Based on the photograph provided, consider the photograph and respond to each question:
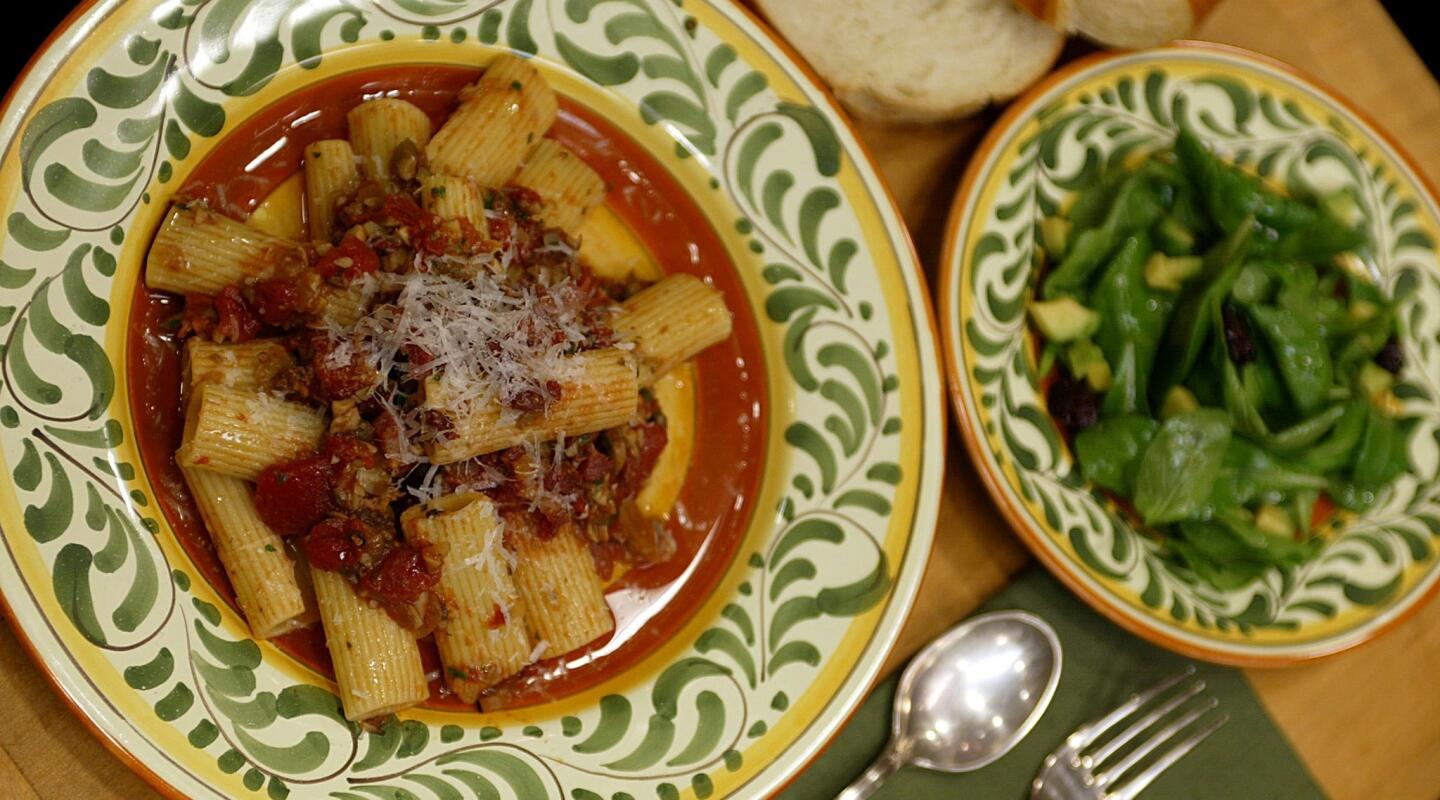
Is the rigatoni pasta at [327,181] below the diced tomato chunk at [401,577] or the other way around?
the other way around

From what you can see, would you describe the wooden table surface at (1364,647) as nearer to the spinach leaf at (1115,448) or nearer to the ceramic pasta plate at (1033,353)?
the ceramic pasta plate at (1033,353)

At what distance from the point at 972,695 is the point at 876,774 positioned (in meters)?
0.31

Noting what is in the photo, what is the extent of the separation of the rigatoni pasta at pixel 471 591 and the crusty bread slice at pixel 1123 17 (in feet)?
6.35

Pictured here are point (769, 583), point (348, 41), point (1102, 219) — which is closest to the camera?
point (348, 41)

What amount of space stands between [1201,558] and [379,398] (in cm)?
212

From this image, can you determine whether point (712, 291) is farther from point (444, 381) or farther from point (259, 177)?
point (259, 177)

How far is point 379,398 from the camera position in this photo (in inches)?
75.6

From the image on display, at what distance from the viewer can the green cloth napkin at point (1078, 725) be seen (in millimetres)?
2344

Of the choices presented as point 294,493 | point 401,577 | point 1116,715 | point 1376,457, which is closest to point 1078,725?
point 1116,715

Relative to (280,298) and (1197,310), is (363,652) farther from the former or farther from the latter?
(1197,310)

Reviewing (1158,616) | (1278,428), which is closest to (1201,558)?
(1158,616)

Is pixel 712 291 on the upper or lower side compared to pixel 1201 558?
upper

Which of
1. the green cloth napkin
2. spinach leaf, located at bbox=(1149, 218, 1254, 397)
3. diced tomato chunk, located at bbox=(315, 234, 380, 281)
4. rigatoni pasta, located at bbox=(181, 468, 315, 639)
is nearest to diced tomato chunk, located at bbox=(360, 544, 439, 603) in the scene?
rigatoni pasta, located at bbox=(181, 468, 315, 639)

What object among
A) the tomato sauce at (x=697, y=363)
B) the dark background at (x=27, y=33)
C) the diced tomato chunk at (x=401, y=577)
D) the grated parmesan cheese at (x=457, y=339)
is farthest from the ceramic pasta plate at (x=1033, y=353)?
the dark background at (x=27, y=33)
